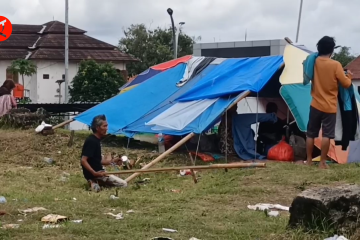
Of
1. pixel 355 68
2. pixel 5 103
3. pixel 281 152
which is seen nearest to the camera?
pixel 281 152

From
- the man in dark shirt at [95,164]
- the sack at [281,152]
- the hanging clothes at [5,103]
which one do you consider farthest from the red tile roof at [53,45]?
the man in dark shirt at [95,164]

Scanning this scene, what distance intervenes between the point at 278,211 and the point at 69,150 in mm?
5646

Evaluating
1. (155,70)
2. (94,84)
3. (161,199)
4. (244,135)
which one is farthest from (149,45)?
(161,199)

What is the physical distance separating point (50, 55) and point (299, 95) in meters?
23.0

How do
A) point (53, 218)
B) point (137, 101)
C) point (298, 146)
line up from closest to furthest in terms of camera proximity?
point (53, 218) < point (298, 146) < point (137, 101)

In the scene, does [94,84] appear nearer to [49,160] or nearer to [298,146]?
[49,160]

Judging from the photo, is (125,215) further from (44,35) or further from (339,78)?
(44,35)

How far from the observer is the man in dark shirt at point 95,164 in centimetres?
750

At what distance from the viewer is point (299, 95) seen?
997 centimetres

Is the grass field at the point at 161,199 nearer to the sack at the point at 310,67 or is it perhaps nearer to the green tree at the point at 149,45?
the sack at the point at 310,67

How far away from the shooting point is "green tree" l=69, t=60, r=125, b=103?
92.7 ft

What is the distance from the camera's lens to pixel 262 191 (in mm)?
6855

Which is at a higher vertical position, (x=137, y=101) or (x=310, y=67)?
(x=310, y=67)

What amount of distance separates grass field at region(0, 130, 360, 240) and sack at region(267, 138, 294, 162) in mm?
991
